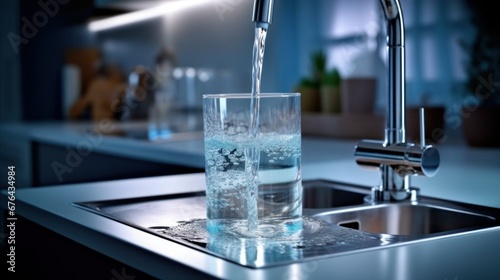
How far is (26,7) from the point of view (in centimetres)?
363

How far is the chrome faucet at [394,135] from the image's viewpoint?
1.08 meters

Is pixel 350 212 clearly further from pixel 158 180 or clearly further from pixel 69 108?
pixel 69 108

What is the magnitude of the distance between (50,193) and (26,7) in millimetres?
2691

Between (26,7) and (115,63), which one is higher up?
(26,7)

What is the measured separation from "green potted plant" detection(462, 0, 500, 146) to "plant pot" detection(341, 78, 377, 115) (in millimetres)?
352

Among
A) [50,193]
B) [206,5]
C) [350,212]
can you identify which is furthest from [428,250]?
[206,5]

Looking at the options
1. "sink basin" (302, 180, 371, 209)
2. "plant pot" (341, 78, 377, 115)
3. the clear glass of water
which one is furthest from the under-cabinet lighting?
the clear glass of water

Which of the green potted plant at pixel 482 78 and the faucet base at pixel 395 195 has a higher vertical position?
the green potted plant at pixel 482 78

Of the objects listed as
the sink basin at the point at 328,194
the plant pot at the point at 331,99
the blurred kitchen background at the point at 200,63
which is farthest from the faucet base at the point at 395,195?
the plant pot at the point at 331,99

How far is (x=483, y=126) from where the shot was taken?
1866 mm

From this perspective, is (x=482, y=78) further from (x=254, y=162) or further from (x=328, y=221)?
(x=254, y=162)

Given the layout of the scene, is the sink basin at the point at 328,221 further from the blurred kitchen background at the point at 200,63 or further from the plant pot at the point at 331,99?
the plant pot at the point at 331,99

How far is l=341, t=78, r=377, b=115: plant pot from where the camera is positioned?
89.0 inches

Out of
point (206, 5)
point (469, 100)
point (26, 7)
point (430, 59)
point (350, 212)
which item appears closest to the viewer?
point (350, 212)
